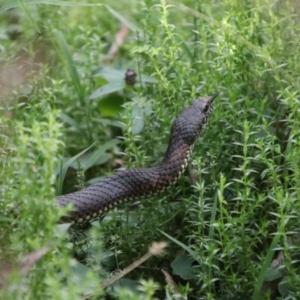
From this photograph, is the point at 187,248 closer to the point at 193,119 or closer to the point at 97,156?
the point at 193,119

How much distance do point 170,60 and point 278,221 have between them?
1.51 meters

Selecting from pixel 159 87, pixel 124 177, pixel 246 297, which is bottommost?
pixel 246 297

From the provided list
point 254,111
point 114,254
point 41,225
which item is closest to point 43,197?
point 41,225

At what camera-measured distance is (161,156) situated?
218 inches

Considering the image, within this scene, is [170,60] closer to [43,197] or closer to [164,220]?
[164,220]

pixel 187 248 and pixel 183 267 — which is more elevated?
pixel 187 248

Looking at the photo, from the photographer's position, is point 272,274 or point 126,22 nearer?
point 272,274

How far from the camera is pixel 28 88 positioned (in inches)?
224

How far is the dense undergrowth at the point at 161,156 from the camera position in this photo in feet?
12.3

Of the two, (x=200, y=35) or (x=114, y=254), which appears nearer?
(x=114, y=254)

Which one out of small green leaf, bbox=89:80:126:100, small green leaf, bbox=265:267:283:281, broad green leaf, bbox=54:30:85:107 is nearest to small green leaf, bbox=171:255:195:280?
small green leaf, bbox=265:267:283:281

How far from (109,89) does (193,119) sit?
34.9 inches

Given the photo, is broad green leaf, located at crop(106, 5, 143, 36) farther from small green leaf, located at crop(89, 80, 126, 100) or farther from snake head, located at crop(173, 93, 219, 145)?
snake head, located at crop(173, 93, 219, 145)

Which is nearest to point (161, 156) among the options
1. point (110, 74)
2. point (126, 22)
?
point (110, 74)
